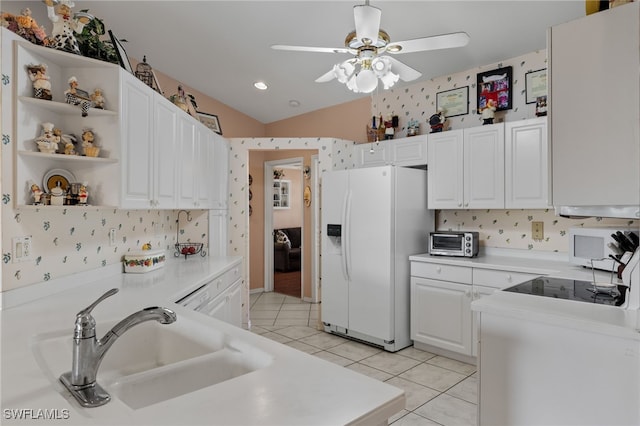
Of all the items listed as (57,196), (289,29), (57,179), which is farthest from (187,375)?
(289,29)

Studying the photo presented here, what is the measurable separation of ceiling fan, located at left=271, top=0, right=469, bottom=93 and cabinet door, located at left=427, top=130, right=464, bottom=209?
1176 mm

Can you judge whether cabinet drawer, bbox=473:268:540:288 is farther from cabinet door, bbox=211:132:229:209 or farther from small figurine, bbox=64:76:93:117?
small figurine, bbox=64:76:93:117

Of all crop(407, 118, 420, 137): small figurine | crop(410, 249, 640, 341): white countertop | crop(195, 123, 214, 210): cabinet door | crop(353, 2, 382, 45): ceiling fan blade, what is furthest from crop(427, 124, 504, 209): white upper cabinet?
crop(195, 123, 214, 210): cabinet door

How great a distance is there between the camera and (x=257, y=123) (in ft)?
19.1

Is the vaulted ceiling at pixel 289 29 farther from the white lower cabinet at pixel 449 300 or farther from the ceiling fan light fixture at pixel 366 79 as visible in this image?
the white lower cabinet at pixel 449 300

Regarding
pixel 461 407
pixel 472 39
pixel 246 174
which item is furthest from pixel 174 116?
pixel 461 407

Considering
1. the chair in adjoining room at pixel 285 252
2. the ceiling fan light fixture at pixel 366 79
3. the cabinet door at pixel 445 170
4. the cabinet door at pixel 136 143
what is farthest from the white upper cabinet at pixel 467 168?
the chair in adjoining room at pixel 285 252

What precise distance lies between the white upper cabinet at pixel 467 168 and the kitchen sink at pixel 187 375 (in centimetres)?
276

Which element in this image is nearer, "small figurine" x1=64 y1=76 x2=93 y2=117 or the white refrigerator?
"small figurine" x1=64 y1=76 x2=93 y2=117

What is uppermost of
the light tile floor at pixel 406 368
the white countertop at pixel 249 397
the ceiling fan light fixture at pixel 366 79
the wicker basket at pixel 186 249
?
the ceiling fan light fixture at pixel 366 79

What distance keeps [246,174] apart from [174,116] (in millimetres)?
1518

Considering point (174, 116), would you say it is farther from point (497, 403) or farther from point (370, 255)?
point (497, 403)

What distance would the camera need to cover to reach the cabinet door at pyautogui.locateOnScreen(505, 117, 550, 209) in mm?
3039

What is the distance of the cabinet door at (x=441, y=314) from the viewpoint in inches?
129
